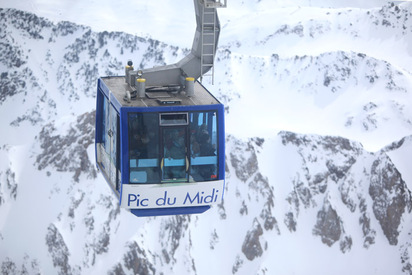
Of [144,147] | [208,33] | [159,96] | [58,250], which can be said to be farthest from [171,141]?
[58,250]

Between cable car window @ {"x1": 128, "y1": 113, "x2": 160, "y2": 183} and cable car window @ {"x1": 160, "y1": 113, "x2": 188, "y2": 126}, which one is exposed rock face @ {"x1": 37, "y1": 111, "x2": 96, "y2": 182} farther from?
cable car window @ {"x1": 160, "y1": 113, "x2": 188, "y2": 126}

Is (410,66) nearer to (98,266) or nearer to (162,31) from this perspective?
(162,31)

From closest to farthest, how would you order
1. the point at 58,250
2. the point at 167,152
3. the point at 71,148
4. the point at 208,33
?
the point at 167,152, the point at 208,33, the point at 58,250, the point at 71,148

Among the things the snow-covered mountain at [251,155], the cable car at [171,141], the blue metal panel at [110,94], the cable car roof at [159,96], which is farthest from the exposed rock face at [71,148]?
the cable car at [171,141]

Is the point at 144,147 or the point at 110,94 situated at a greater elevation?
the point at 110,94

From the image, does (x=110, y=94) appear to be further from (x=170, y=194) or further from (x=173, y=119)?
(x=170, y=194)

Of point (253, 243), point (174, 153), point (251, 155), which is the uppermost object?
point (251, 155)
